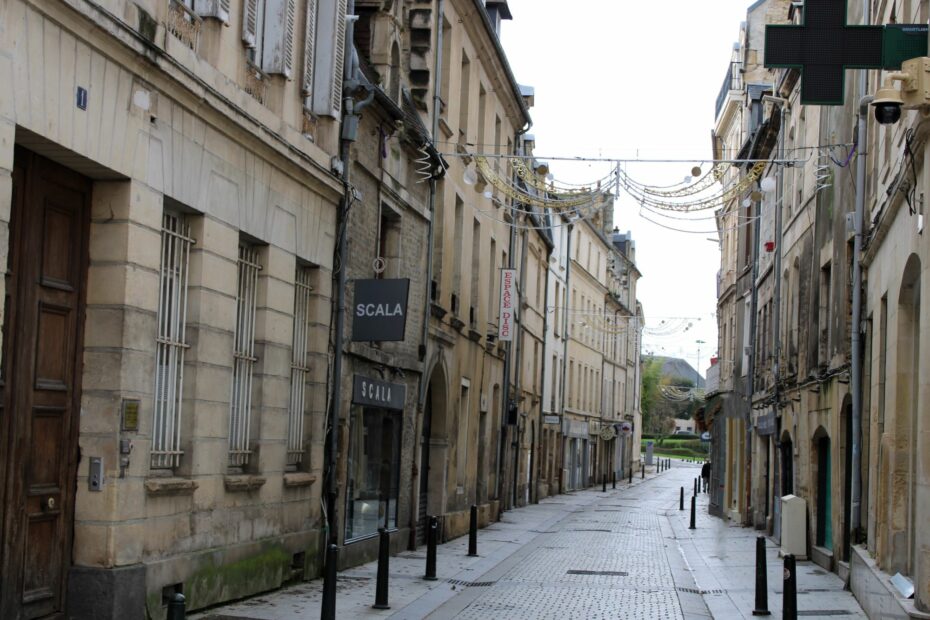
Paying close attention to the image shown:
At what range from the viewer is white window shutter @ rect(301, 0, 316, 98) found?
46.9 feet

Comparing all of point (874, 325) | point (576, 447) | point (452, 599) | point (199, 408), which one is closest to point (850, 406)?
point (874, 325)

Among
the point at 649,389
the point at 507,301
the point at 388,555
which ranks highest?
the point at 649,389

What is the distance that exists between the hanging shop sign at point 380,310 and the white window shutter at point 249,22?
4102 mm

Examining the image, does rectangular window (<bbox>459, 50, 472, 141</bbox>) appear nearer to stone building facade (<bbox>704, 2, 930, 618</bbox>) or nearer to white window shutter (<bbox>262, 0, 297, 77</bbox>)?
stone building facade (<bbox>704, 2, 930, 618</bbox>)

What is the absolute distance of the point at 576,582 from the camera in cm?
1698

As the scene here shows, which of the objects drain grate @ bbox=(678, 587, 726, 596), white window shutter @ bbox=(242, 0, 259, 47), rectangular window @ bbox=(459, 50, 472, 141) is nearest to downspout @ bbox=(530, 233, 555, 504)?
rectangular window @ bbox=(459, 50, 472, 141)

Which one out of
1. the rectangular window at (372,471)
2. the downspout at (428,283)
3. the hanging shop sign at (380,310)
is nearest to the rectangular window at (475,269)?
the downspout at (428,283)

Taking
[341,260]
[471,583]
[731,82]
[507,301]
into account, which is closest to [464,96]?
[507,301]

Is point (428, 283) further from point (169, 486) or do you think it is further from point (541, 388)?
point (541, 388)

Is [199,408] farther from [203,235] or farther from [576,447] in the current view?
[576,447]

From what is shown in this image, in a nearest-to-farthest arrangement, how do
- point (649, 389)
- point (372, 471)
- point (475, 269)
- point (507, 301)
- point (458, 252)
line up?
point (372, 471), point (458, 252), point (475, 269), point (507, 301), point (649, 389)

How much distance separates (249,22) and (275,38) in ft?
2.83

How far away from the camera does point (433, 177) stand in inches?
838

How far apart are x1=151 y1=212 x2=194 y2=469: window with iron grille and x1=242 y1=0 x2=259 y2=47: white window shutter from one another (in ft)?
6.86
